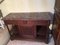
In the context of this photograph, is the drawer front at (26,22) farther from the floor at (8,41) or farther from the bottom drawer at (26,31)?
the floor at (8,41)

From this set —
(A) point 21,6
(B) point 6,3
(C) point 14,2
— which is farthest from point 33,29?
(B) point 6,3

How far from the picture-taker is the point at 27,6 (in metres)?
2.44

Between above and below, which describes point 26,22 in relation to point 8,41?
above

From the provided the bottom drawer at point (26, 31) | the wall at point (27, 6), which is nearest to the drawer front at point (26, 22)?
the bottom drawer at point (26, 31)

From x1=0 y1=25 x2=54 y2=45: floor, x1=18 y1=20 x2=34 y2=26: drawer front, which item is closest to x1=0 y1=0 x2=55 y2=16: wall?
x1=18 y1=20 x2=34 y2=26: drawer front

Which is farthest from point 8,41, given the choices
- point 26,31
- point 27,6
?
point 27,6

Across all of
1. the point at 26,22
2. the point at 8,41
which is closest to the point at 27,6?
the point at 26,22

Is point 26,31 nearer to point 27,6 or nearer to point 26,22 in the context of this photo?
point 26,22

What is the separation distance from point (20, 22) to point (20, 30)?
1.01 feet

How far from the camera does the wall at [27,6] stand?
2283 mm

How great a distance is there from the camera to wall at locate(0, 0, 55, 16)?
7.49 ft

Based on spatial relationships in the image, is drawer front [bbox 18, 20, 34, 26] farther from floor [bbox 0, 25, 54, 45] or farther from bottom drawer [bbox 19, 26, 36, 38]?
floor [bbox 0, 25, 54, 45]

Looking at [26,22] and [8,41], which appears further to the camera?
[8,41]

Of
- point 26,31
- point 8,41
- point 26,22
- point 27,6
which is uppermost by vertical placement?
point 27,6
